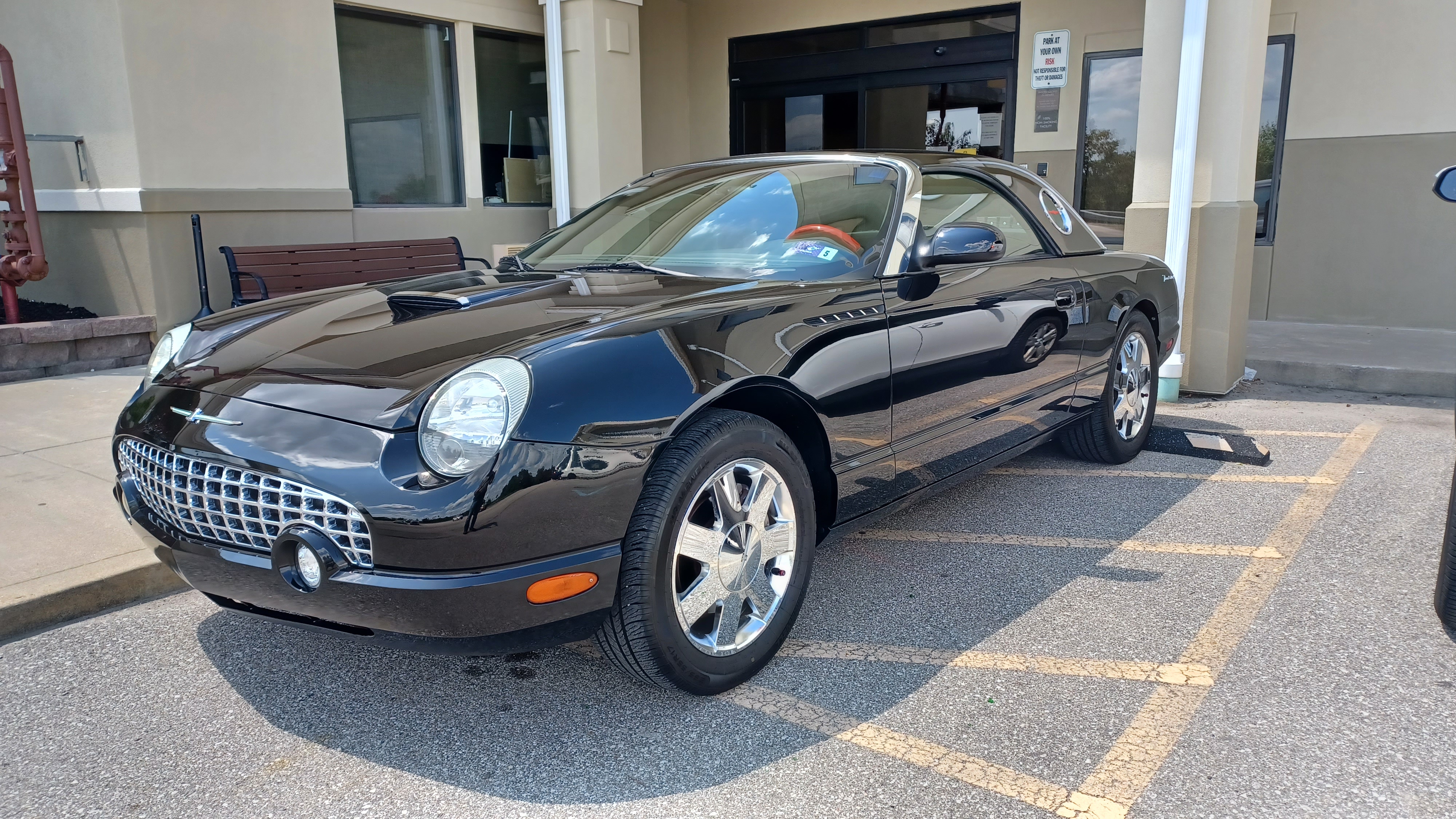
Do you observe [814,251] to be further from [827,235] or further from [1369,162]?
[1369,162]

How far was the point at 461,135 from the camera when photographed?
9.57 meters

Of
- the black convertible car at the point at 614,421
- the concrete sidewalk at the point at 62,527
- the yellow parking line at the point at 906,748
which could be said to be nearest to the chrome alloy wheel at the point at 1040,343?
the black convertible car at the point at 614,421

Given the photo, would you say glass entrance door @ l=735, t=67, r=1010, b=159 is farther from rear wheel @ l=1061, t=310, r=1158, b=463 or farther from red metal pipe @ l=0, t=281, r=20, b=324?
red metal pipe @ l=0, t=281, r=20, b=324

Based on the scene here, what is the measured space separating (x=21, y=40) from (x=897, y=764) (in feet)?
28.0

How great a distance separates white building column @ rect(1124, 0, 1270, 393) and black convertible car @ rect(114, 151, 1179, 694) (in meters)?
3.31

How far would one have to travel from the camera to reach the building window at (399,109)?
8773 millimetres

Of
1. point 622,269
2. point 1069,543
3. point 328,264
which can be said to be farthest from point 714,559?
point 328,264

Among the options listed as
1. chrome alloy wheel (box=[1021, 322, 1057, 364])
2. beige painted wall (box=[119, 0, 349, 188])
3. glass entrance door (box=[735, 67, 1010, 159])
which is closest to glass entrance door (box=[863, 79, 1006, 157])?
glass entrance door (box=[735, 67, 1010, 159])

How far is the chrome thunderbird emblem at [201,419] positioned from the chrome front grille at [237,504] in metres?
0.10

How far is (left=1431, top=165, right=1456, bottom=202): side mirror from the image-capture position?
310 centimetres

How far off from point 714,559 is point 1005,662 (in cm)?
99

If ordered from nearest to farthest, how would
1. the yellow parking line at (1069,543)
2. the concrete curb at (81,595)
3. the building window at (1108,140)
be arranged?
1. the concrete curb at (81,595)
2. the yellow parking line at (1069,543)
3. the building window at (1108,140)

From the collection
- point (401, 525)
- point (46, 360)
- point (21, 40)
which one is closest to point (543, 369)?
point (401, 525)

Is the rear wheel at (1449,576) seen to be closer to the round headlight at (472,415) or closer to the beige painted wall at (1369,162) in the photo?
the round headlight at (472,415)
